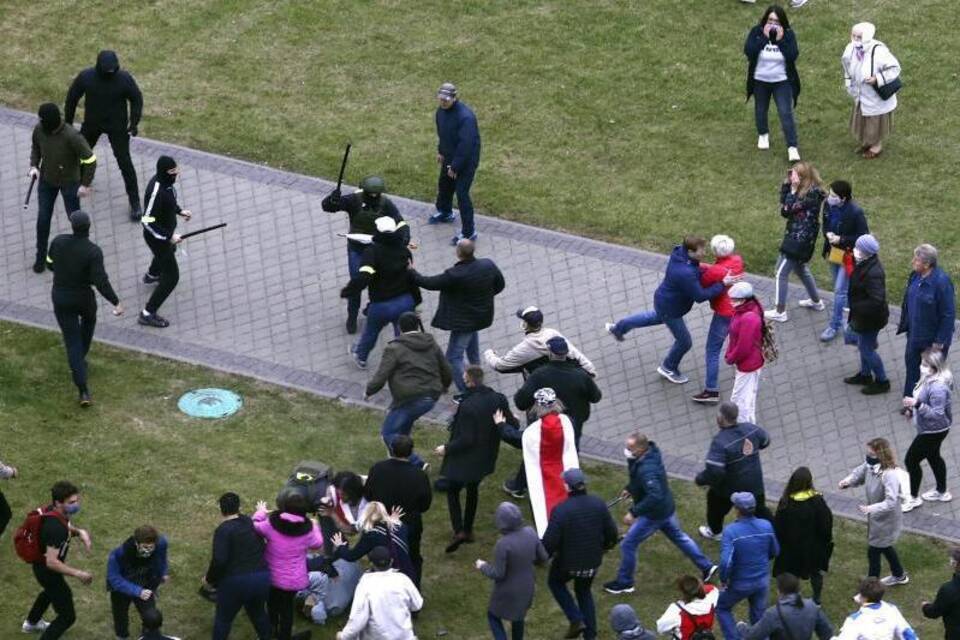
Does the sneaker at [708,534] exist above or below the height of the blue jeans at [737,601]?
below

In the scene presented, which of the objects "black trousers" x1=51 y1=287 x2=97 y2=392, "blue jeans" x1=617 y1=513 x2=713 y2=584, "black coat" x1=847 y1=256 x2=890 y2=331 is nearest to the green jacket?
"black trousers" x1=51 y1=287 x2=97 y2=392

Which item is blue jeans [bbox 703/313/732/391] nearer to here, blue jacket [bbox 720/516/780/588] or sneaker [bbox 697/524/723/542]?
sneaker [bbox 697/524/723/542]

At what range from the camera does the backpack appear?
1550 centimetres

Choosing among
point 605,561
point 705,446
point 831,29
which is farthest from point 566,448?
point 831,29

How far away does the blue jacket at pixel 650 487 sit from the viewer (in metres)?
16.3

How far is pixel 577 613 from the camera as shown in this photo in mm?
16188

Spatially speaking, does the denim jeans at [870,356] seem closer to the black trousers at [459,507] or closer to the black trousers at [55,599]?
the black trousers at [459,507]

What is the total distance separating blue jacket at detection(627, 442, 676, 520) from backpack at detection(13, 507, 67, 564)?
4.45m

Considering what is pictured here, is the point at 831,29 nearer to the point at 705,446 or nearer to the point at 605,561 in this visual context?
the point at 705,446

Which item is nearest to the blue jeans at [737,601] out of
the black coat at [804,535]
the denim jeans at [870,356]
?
the black coat at [804,535]

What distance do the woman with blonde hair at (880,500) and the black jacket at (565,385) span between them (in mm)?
2277

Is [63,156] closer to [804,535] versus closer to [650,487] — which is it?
[650,487]

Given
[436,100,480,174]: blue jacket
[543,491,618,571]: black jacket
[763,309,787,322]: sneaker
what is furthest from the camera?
[436,100,480,174]: blue jacket

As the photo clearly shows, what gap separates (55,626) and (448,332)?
5840 mm
